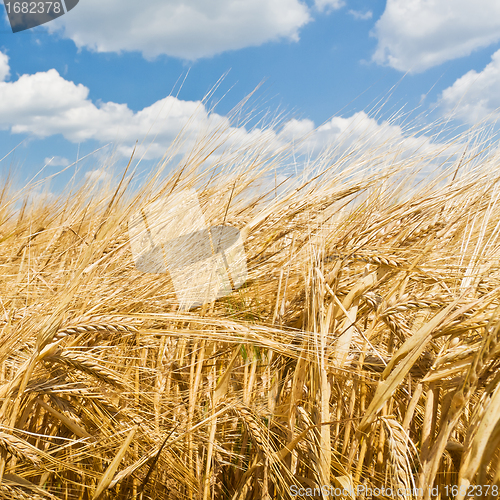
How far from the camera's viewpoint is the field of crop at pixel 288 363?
813mm

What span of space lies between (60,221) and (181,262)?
5.26 feet

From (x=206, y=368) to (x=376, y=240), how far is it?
26.1 inches

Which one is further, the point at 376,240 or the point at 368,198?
the point at 368,198

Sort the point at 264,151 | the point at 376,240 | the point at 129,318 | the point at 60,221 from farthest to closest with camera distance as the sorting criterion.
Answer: the point at 60,221 → the point at 264,151 → the point at 376,240 → the point at 129,318

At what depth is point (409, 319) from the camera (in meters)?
1.11

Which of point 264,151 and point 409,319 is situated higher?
point 264,151

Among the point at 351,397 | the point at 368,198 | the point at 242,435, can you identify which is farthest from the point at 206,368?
the point at 368,198

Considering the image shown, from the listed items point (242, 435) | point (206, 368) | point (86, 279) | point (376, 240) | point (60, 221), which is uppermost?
point (60, 221)

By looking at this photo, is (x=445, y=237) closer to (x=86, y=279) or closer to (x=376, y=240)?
(x=376, y=240)

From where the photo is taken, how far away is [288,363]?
113cm

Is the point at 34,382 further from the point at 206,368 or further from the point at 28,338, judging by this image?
the point at 206,368

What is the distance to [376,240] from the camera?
1192 millimetres

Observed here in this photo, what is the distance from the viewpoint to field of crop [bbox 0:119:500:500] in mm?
813

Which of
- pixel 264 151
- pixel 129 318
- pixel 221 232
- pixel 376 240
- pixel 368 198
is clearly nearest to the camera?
pixel 129 318
